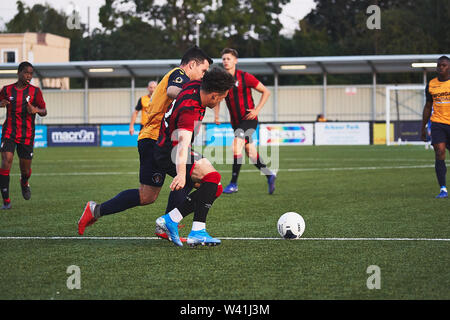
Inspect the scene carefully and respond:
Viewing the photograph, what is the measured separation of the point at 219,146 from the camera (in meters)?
33.1

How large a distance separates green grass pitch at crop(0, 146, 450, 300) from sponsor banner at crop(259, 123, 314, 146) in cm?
2225

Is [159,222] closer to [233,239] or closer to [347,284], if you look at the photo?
[233,239]

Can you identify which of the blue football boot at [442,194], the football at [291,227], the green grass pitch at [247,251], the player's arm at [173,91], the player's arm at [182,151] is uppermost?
the player's arm at [173,91]

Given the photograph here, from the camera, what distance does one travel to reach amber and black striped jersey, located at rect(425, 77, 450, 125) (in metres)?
10.2

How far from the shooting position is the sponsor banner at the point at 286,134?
33469mm

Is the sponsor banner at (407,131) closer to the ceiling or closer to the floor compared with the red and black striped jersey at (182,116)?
closer to the ceiling

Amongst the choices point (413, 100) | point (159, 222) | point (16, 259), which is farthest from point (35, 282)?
point (413, 100)

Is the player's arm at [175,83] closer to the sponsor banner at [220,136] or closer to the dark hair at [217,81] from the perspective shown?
the dark hair at [217,81]

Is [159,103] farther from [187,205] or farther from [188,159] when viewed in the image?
[187,205]

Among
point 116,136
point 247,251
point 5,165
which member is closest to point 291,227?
point 247,251

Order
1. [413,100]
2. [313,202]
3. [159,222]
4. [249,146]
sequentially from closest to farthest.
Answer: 1. [159,222]
2. [313,202]
3. [249,146]
4. [413,100]

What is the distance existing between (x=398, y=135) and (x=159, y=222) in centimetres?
2816

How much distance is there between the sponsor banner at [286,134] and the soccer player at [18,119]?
23929 millimetres

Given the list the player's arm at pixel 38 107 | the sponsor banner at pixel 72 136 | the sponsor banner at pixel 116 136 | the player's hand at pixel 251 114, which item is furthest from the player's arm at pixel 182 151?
the sponsor banner at pixel 72 136
